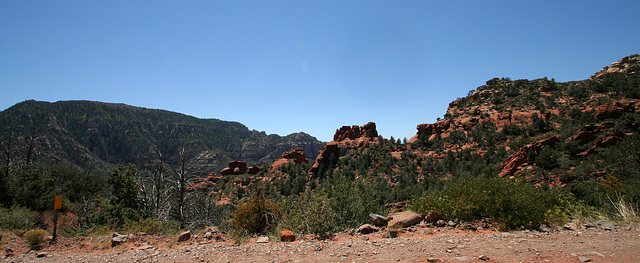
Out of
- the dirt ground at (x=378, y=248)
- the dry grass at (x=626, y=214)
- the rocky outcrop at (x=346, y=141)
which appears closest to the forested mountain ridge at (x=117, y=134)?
the rocky outcrop at (x=346, y=141)

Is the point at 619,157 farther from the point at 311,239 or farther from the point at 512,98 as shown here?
the point at 512,98

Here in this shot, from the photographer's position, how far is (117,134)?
96.6 m

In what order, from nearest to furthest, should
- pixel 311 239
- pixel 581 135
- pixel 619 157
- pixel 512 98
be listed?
pixel 311 239
pixel 619 157
pixel 581 135
pixel 512 98

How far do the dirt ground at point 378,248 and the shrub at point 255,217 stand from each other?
2.83ft

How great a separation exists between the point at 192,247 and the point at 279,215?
2.72 metres

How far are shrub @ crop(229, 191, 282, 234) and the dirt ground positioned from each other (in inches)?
33.9

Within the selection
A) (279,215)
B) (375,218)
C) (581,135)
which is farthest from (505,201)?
(581,135)

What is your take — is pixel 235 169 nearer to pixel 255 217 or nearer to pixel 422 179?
pixel 422 179

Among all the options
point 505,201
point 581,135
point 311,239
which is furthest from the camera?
point 581,135

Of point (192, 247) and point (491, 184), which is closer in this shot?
point (192, 247)

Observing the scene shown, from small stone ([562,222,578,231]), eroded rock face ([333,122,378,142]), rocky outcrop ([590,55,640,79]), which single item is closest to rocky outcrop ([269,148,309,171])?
eroded rock face ([333,122,378,142])

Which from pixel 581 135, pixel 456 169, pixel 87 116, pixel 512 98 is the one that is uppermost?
pixel 87 116

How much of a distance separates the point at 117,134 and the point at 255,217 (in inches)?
4456

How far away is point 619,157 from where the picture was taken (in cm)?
1928
